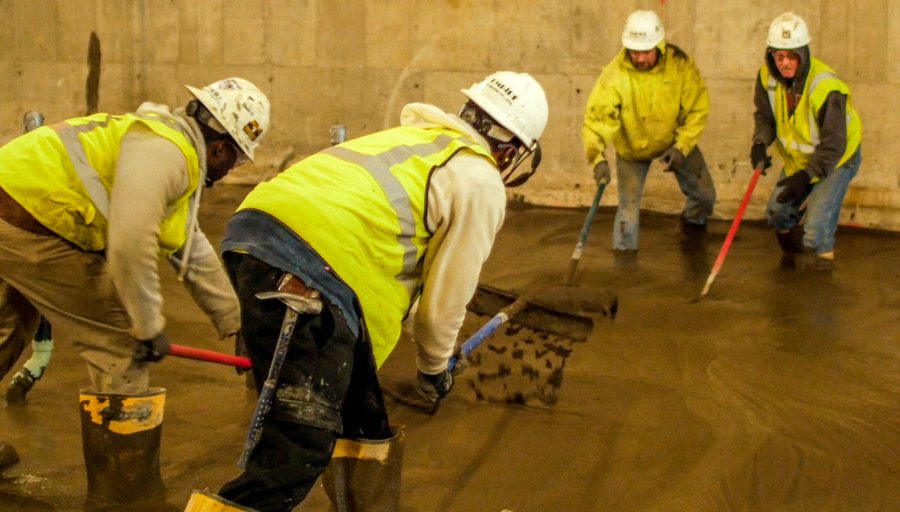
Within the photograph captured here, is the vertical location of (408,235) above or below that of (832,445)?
above

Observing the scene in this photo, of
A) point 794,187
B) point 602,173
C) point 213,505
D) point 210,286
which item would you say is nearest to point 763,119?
point 794,187

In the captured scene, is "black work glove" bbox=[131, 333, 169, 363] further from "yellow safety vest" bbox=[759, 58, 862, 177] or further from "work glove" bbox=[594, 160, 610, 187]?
"yellow safety vest" bbox=[759, 58, 862, 177]

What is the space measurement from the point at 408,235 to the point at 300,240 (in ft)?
1.06

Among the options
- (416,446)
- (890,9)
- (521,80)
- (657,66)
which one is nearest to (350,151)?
(521,80)

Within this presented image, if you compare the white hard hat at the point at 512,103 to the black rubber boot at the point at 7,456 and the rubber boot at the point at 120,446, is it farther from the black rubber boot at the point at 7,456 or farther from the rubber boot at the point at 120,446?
the black rubber boot at the point at 7,456

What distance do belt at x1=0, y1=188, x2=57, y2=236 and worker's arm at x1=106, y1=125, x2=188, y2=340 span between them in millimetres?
291

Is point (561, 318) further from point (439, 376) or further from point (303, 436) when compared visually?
point (303, 436)

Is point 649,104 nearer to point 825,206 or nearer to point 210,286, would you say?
point 825,206

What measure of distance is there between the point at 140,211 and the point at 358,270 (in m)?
0.84

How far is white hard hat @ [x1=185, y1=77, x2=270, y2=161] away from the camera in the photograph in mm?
3916

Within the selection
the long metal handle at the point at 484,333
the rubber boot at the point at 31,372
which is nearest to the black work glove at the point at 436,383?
the long metal handle at the point at 484,333

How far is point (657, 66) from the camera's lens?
300 inches

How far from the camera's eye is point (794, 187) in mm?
Result: 7352

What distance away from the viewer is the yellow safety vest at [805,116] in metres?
7.09
